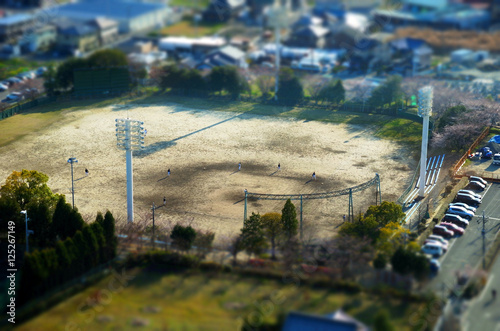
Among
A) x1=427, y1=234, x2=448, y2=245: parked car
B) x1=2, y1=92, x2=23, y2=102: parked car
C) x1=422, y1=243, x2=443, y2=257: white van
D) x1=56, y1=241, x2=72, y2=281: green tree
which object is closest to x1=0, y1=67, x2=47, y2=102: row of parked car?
x1=2, y1=92, x2=23, y2=102: parked car

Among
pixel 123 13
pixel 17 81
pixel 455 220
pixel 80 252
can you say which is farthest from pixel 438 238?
pixel 123 13

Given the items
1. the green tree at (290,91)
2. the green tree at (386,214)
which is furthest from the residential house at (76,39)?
the green tree at (386,214)

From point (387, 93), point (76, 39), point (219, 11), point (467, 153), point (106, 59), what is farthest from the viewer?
point (219, 11)

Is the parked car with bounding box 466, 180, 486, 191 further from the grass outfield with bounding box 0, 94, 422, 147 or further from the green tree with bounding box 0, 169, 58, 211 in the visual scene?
the green tree with bounding box 0, 169, 58, 211

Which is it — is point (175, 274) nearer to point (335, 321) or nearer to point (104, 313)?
point (104, 313)

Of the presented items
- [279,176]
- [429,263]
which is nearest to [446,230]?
[429,263]

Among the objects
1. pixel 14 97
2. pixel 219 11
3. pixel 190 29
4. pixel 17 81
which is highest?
pixel 219 11

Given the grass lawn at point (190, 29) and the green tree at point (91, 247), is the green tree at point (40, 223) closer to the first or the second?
the green tree at point (91, 247)

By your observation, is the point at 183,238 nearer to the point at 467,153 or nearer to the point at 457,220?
the point at 457,220
